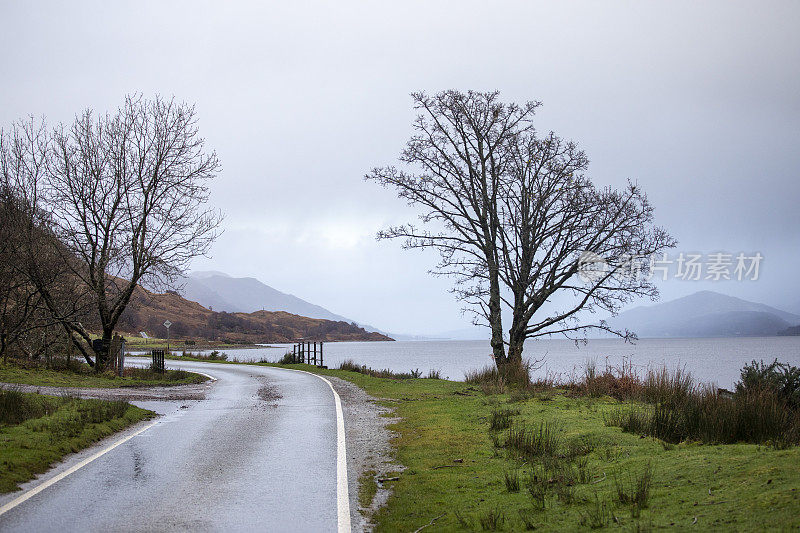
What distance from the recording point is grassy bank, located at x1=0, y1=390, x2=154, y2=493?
8.48m

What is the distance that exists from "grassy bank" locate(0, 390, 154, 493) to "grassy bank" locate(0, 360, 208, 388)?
6798 mm

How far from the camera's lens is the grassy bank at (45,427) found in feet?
27.8

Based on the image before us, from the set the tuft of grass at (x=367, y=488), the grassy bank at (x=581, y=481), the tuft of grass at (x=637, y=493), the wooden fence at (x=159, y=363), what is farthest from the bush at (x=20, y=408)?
the wooden fence at (x=159, y=363)

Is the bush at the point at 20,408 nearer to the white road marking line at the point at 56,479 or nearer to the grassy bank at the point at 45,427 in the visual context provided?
the grassy bank at the point at 45,427

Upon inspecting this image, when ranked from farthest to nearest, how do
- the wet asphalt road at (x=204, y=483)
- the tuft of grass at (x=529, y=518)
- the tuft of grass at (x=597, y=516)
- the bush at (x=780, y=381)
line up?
the bush at (x=780, y=381) → the wet asphalt road at (x=204, y=483) → the tuft of grass at (x=529, y=518) → the tuft of grass at (x=597, y=516)

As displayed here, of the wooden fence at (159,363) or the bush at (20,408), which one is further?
the wooden fence at (159,363)

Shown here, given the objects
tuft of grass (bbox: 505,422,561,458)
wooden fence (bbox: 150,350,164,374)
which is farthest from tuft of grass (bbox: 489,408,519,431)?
wooden fence (bbox: 150,350,164,374)

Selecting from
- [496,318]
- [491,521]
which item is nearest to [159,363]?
[496,318]

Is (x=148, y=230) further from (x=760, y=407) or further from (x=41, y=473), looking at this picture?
(x=760, y=407)

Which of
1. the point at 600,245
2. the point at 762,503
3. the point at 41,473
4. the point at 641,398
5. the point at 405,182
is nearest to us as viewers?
the point at 762,503

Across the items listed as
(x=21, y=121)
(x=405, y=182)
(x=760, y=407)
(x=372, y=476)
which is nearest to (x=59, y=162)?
(x=21, y=121)

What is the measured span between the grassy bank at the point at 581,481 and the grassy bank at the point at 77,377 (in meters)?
15.0

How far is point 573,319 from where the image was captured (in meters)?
26.7

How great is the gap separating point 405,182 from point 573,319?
935 centimetres
